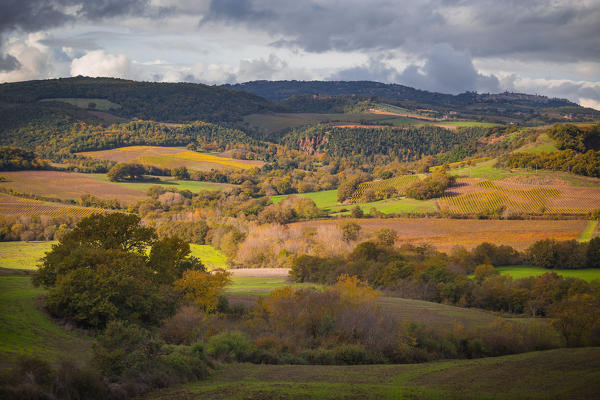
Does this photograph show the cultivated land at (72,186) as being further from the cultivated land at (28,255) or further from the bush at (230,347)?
the bush at (230,347)

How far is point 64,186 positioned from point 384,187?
3233 inches

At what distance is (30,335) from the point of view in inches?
940

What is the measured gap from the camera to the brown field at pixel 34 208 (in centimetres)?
8706

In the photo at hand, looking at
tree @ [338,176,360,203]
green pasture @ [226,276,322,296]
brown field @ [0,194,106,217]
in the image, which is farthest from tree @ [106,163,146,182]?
green pasture @ [226,276,322,296]

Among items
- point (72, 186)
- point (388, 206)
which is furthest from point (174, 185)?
point (388, 206)

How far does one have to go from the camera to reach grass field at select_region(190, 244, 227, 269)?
86.5 metres

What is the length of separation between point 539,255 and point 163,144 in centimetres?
14891

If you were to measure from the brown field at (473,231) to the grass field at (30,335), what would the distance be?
65.4 m

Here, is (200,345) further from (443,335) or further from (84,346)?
(443,335)

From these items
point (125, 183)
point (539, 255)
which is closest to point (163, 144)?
point (125, 183)

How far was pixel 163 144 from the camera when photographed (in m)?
181

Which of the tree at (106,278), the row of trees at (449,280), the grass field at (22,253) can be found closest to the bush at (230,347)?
the tree at (106,278)

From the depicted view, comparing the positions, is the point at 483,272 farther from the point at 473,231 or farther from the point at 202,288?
the point at 202,288

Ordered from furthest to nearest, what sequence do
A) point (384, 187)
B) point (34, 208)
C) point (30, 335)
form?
point (384, 187) → point (34, 208) → point (30, 335)
